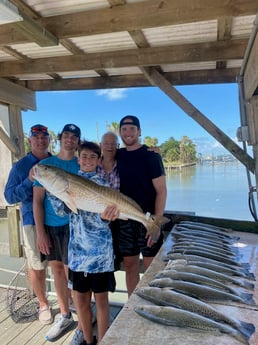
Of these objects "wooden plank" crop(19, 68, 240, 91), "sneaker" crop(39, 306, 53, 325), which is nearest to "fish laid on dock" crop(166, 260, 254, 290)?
"sneaker" crop(39, 306, 53, 325)

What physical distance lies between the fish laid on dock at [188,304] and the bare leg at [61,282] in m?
1.40

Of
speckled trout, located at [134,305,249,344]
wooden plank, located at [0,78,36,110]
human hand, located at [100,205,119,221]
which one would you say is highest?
wooden plank, located at [0,78,36,110]

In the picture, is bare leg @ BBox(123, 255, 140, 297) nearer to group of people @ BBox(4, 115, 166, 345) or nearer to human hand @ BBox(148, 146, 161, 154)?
group of people @ BBox(4, 115, 166, 345)

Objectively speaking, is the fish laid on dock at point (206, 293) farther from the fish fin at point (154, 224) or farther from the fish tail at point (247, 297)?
the fish fin at point (154, 224)

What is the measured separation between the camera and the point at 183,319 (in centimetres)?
118

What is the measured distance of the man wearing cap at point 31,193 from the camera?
2.71 meters

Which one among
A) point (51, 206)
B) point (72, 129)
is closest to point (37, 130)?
point (72, 129)

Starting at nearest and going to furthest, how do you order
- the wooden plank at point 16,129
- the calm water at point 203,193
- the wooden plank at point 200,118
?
the wooden plank at point 200,118
the wooden plank at point 16,129
the calm water at point 203,193

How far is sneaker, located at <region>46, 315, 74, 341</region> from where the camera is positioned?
2.65m

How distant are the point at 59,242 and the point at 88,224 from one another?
70 cm

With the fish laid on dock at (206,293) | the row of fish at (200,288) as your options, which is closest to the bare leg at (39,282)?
the row of fish at (200,288)

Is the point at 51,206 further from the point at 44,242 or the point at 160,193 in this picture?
A: the point at 160,193

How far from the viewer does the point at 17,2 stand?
2.03 meters

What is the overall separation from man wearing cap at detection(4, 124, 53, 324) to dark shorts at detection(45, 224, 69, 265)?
0.38 meters
